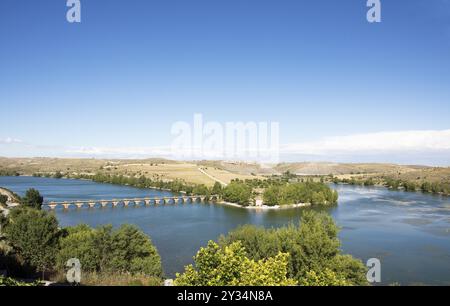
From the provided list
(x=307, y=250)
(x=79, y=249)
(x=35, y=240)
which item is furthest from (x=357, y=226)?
(x=35, y=240)

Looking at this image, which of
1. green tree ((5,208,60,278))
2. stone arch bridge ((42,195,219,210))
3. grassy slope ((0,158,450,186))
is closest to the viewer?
green tree ((5,208,60,278))

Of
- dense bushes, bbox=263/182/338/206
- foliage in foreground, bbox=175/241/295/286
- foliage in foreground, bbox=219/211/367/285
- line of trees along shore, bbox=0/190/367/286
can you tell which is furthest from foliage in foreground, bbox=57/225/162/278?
dense bushes, bbox=263/182/338/206

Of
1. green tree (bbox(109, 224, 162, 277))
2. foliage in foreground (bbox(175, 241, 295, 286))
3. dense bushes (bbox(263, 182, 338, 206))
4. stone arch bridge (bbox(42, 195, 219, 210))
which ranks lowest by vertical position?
stone arch bridge (bbox(42, 195, 219, 210))

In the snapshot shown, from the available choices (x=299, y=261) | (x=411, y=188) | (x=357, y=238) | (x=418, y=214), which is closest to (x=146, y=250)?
(x=299, y=261)

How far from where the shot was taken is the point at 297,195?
77.4 metres

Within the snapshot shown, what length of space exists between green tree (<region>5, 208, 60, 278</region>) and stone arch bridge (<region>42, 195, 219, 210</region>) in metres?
43.5

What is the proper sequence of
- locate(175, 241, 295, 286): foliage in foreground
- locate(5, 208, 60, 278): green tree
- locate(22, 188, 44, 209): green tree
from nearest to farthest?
locate(175, 241, 295, 286): foliage in foreground < locate(5, 208, 60, 278): green tree < locate(22, 188, 44, 209): green tree

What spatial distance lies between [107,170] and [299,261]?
142 metres

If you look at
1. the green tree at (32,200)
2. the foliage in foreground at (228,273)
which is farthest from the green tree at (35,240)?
the green tree at (32,200)

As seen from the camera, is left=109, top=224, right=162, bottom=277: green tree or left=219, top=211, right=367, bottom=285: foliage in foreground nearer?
left=219, top=211, right=367, bottom=285: foliage in foreground

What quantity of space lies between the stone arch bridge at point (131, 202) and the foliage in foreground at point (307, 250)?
50.6m

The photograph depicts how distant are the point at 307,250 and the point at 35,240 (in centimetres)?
1887

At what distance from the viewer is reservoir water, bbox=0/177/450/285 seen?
33250mm

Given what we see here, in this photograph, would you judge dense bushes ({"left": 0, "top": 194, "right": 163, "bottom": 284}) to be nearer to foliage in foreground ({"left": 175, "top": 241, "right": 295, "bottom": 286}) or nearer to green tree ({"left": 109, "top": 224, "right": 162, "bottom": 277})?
green tree ({"left": 109, "top": 224, "right": 162, "bottom": 277})
